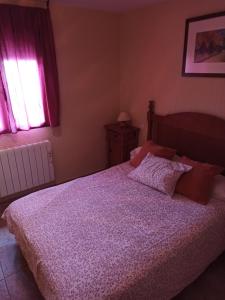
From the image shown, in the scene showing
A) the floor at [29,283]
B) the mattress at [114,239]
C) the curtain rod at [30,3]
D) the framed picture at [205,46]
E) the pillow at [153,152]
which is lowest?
the floor at [29,283]

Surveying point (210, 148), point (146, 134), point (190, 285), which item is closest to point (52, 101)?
point (146, 134)

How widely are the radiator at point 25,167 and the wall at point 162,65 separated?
1.40 metres

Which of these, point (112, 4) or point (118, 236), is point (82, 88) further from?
point (118, 236)

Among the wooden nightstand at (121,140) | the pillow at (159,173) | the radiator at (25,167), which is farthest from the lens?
the wooden nightstand at (121,140)

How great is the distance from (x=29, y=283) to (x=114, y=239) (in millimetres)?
895

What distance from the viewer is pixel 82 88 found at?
3.13 metres

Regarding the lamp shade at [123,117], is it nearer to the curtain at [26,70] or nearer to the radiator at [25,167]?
the curtain at [26,70]

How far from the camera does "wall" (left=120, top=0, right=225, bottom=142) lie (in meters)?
2.36

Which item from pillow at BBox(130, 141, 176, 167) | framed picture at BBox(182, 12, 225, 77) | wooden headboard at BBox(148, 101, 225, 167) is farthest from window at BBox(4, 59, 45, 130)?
framed picture at BBox(182, 12, 225, 77)

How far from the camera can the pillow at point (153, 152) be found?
8.21ft

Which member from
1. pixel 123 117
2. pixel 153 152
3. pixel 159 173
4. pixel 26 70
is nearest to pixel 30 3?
pixel 26 70

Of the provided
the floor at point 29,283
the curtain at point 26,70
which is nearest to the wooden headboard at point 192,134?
the floor at point 29,283

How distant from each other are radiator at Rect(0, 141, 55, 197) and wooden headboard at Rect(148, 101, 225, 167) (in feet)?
4.79

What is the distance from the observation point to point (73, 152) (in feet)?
10.9
